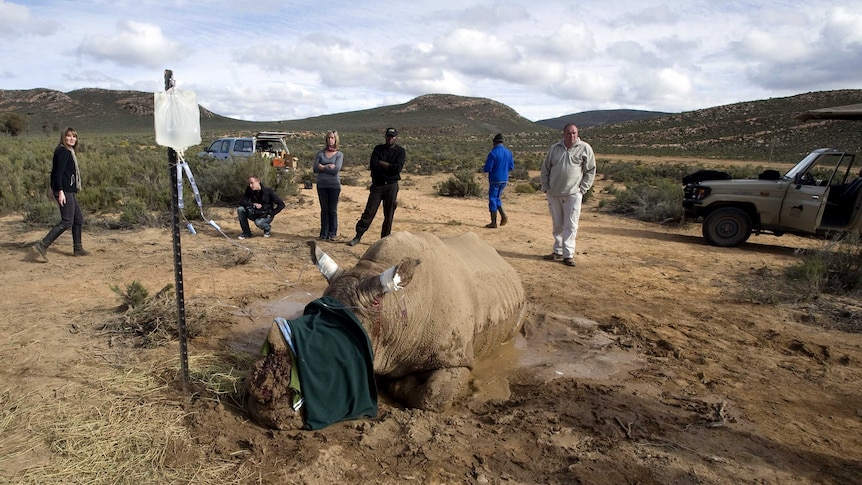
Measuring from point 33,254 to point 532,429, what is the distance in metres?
7.84

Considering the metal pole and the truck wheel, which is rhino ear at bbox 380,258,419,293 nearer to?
the metal pole

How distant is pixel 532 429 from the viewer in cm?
387

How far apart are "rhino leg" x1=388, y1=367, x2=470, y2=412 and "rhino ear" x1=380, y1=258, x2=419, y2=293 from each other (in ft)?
3.34

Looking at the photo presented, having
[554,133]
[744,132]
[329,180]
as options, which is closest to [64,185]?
[329,180]

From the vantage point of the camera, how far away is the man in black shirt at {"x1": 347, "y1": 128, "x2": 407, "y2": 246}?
29.6ft

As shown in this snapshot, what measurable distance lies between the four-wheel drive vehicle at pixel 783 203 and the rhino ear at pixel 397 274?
8740mm

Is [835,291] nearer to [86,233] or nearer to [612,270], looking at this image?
[612,270]

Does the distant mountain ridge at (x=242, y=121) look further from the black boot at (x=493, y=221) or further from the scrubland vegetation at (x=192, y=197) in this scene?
the black boot at (x=493, y=221)

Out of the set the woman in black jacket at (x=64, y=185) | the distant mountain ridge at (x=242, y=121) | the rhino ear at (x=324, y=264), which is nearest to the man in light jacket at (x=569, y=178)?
the rhino ear at (x=324, y=264)

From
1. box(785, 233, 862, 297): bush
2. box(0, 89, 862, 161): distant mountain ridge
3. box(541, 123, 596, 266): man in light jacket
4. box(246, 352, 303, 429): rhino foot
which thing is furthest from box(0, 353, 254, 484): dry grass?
box(0, 89, 862, 161): distant mountain ridge

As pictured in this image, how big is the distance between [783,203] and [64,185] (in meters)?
12.1

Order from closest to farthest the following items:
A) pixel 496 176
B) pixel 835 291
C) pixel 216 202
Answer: pixel 835 291
pixel 496 176
pixel 216 202

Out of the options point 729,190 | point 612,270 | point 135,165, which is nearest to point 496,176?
point 612,270

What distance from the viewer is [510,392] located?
465cm
